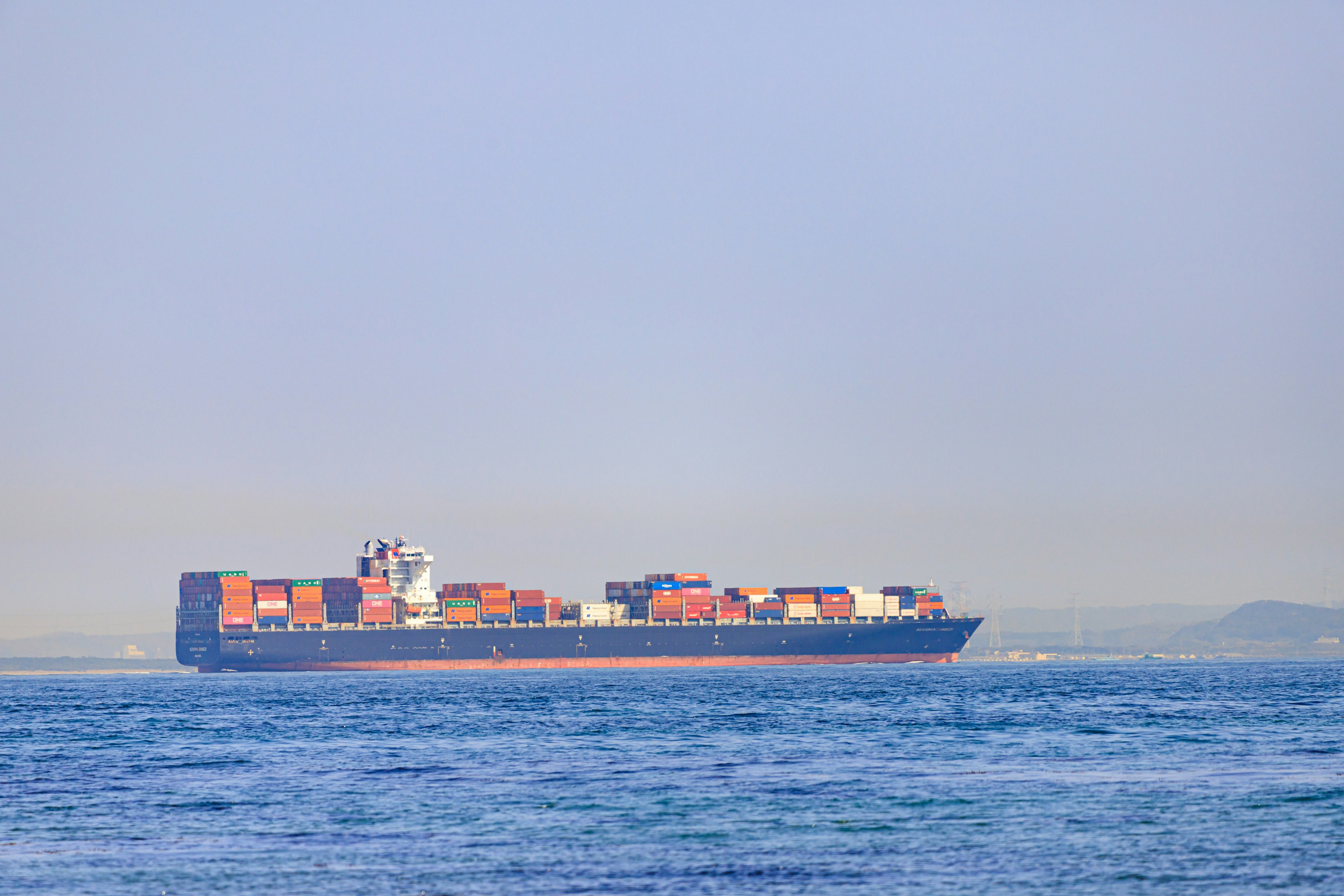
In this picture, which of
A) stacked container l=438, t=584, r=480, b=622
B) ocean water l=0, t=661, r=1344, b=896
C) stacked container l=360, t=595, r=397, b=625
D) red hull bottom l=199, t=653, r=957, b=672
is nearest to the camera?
ocean water l=0, t=661, r=1344, b=896

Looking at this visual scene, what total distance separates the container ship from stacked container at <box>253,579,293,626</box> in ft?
0.47

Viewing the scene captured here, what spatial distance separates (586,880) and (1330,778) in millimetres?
24319

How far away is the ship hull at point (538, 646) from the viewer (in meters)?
174

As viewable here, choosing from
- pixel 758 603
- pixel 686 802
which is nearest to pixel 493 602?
pixel 758 603

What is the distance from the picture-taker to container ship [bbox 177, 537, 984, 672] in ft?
573

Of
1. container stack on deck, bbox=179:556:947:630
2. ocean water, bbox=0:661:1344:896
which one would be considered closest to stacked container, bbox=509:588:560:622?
container stack on deck, bbox=179:556:947:630

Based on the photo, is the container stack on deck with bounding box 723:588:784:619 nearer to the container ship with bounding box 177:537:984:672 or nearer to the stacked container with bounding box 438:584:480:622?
the container ship with bounding box 177:537:984:672

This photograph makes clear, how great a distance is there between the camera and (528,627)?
577ft

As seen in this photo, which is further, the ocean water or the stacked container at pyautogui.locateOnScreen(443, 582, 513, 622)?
the stacked container at pyautogui.locateOnScreen(443, 582, 513, 622)

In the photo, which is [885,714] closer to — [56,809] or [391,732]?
[391,732]

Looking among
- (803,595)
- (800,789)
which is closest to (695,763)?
(800,789)

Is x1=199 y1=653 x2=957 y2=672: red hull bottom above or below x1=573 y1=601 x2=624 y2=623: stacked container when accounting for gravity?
below

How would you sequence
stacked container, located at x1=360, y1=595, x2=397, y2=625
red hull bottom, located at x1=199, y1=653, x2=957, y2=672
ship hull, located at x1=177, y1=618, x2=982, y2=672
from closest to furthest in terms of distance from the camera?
ship hull, located at x1=177, y1=618, x2=982, y2=672, red hull bottom, located at x1=199, y1=653, x2=957, y2=672, stacked container, located at x1=360, y1=595, x2=397, y2=625

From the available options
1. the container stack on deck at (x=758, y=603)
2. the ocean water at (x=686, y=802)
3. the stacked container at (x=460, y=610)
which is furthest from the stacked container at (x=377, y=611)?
the ocean water at (x=686, y=802)
